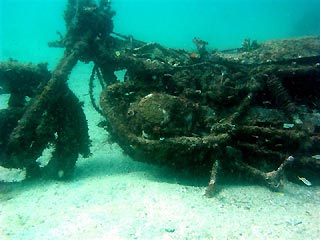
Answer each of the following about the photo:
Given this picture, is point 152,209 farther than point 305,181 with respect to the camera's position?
No

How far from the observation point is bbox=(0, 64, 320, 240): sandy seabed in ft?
14.8

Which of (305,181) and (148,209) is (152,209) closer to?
(148,209)

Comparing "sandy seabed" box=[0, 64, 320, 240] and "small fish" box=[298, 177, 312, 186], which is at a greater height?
"small fish" box=[298, 177, 312, 186]

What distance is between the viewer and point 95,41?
26.9 ft

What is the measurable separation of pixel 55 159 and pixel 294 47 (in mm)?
6290

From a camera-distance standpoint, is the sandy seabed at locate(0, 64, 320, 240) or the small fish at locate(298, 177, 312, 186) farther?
the small fish at locate(298, 177, 312, 186)

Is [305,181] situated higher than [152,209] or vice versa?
[305,181]

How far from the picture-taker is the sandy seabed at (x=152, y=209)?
452 cm

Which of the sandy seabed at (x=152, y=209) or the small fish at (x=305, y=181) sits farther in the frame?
the small fish at (x=305, y=181)

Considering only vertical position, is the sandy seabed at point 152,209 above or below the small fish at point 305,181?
below

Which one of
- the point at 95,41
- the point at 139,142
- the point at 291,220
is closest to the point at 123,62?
the point at 95,41

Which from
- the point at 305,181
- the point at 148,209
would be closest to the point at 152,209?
the point at 148,209

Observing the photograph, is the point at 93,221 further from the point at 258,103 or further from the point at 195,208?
the point at 258,103

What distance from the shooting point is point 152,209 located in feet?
16.7
